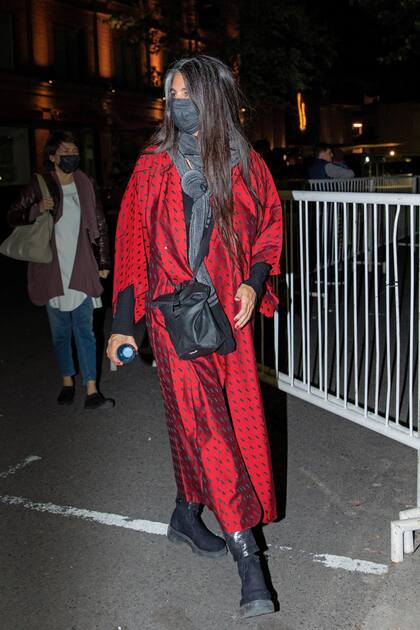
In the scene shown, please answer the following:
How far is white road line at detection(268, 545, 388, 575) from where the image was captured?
11.6ft

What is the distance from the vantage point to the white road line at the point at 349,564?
3.53m

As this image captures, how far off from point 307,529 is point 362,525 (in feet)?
0.89

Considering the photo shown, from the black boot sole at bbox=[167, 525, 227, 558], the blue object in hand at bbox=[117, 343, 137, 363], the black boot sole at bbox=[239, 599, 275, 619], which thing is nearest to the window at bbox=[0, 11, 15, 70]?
the black boot sole at bbox=[167, 525, 227, 558]

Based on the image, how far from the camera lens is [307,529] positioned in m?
3.99

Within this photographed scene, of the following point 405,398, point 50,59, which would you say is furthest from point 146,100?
point 405,398

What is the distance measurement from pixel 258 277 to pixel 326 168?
8.70 meters

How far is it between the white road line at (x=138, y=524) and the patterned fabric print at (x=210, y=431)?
0.60 metres

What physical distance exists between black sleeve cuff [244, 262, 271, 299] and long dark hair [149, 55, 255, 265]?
0.16 m

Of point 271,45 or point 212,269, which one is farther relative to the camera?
point 271,45

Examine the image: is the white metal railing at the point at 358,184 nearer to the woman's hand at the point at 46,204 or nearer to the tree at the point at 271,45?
the woman's hand at the point at 46,204

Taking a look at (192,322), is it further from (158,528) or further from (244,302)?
(158,528)

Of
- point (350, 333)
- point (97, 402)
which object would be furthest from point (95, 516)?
point (350, 333)

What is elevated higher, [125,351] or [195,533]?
[125,351]

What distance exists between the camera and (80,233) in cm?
582
